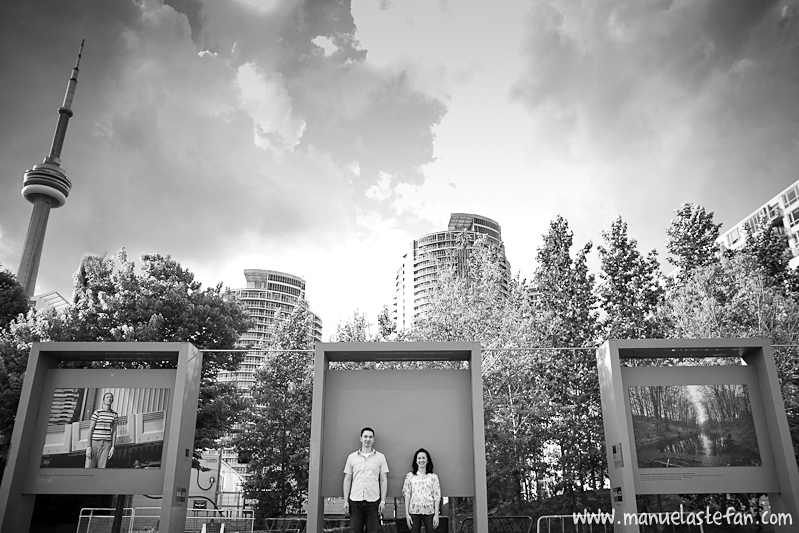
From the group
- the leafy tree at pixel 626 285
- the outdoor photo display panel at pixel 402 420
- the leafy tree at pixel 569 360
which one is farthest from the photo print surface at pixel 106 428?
the leafy tree at pixel 626 285

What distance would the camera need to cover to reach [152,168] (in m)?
40.6

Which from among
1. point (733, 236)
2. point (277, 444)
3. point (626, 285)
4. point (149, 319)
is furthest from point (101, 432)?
point (733, 236)

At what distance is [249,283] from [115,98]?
231ft

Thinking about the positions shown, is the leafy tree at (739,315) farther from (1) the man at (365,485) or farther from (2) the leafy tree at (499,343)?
(1) the man at (365,485)

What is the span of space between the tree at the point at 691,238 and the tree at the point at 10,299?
86.9 feet

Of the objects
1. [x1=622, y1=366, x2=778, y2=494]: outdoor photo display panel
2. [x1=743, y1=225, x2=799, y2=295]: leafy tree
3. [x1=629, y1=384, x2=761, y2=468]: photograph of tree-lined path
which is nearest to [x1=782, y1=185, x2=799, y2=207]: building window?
[x1=743, y1=225, x2=799, y2=295]: leafy tree

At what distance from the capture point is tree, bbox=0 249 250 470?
1761 cm

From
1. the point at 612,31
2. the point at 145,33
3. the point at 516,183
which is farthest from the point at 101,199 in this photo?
the point at 612,31

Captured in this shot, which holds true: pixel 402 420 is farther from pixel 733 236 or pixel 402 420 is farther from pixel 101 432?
pixel 733 236

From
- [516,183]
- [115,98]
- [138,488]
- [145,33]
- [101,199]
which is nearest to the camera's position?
[138,488]

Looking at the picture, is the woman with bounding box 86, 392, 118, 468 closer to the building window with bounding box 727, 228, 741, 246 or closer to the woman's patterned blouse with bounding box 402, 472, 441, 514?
the woman's patterned blouse with bounding box 402, 472, 441, 514

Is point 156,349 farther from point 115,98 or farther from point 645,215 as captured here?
point 115,98

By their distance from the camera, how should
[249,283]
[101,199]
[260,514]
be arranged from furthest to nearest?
[249,283]
[101,199]
[260,514]

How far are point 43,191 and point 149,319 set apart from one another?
4148cm
